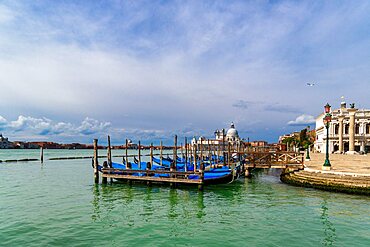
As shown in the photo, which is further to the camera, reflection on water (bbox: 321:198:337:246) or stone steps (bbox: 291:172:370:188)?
stone steps (bbox: 291:172:370:188)

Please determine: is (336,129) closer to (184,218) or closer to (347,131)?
(347,131)

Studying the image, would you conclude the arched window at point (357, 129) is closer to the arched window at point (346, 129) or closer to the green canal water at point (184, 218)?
the arched window at point (346, 129)

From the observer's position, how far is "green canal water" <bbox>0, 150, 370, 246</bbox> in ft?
30.7

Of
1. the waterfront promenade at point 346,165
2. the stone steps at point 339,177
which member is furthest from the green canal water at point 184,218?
the waterfront promenade at point 346,165

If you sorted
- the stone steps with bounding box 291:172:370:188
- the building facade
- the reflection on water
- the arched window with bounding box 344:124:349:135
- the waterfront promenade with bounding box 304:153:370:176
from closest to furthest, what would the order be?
the reflection on water, the stone steps with bounding box 291:172:370:188, the waterfront promenade with bounding box 304:153:370:176, the building facade, the arched window with bounding box 344:124:349:135

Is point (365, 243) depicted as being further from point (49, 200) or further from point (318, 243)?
point (49, 200)

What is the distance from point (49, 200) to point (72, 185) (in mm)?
6204

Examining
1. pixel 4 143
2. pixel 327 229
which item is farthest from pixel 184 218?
pixel 4 143

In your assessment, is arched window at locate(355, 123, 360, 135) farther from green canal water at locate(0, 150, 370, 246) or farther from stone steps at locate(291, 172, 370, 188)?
green canal water at locate(0, 150, 370, 246)

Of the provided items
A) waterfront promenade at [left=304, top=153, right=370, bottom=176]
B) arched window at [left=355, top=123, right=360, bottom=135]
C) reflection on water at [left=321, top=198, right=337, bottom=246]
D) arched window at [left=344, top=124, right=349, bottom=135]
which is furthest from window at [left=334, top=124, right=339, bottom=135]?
reflection on water at [left=321, top=198, right=337, bottom=246]

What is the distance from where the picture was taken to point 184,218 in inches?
473

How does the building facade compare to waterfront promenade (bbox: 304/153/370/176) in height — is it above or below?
above

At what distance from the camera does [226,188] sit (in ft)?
65.5

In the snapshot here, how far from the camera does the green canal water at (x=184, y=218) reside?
9344mm
